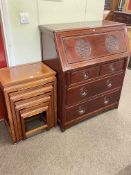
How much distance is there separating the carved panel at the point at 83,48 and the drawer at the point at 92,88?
13.1 inches

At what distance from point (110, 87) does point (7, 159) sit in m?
1.39

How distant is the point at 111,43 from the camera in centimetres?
190

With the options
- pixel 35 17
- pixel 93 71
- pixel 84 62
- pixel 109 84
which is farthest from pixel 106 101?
pixel 35 17

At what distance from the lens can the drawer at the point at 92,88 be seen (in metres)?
1.79

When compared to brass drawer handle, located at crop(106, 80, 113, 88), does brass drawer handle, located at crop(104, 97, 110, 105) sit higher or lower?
lower

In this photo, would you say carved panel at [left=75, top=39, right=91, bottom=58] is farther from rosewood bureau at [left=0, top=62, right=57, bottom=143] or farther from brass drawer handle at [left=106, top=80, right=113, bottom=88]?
brass drawer handle at [left=106, top=80, right=113, bottom=88]

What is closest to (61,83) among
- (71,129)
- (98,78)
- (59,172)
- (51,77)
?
(51,77)

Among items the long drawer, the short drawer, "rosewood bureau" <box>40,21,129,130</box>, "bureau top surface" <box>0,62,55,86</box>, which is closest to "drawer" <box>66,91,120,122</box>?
"rosewood bureau" <box>40,21,129,130</box>

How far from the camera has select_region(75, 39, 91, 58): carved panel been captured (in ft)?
5.52

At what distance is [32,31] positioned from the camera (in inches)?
72.5

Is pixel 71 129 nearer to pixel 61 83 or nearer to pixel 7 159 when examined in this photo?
pixel 61 83

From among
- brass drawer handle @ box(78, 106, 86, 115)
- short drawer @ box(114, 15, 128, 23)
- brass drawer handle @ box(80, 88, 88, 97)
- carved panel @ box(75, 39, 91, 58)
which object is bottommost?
brass drawer handle @ box(78, 106, 86, 115)

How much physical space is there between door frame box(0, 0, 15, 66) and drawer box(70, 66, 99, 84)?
0.69 metres

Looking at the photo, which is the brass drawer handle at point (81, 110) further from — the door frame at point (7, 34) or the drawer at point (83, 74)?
the door frame at point (7, 34)
